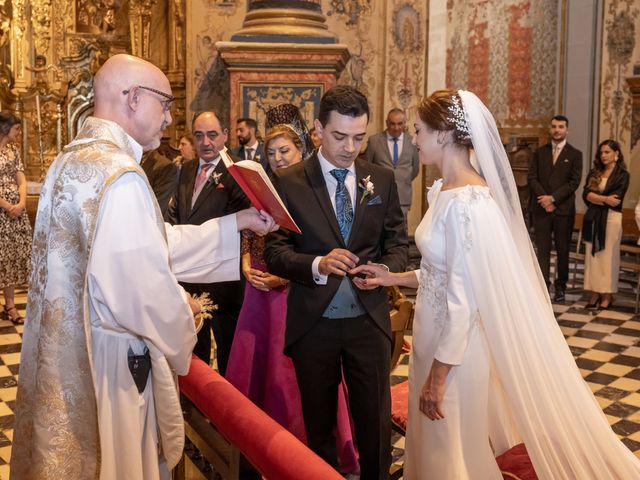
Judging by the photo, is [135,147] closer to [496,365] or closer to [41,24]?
[496,365]

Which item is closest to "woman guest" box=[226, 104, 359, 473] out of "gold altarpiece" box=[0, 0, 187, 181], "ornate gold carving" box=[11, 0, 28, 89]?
"gold altarpiece" box=[0, 0, 187, 181]

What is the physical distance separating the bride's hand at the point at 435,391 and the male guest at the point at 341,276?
17.3 inches

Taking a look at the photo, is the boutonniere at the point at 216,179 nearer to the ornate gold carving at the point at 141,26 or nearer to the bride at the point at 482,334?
the bride at the point at 482,334

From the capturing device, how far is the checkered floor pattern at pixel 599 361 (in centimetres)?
455

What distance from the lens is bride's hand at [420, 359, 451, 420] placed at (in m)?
2.71

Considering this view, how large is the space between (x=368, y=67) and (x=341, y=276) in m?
7.37

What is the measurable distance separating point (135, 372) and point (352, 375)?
1.09m

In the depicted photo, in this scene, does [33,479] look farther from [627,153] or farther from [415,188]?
[627,153]

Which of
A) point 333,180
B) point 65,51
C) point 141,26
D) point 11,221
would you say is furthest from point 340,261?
point 65,51

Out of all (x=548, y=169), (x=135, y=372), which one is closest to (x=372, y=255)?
(x=135, y=372)

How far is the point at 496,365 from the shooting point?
270cm

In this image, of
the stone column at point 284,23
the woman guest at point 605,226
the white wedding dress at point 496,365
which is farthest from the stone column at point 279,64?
the white wedding dress at point 496,365

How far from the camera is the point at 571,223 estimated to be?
8391mm

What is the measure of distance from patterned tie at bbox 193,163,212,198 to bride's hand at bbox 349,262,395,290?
5.80 ft
